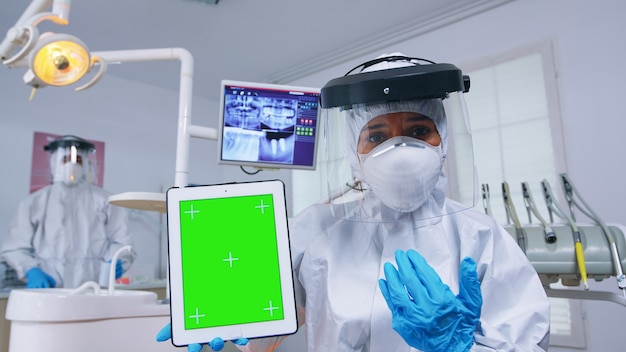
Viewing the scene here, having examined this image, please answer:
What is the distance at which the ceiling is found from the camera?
268cm

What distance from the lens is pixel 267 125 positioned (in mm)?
1361

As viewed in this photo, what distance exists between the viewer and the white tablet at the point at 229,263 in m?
0.81

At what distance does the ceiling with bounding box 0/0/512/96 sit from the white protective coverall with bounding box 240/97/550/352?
2002 millimetres

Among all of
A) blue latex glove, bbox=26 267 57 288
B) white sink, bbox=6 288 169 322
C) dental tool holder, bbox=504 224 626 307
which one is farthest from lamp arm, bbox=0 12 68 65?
blue latex glove, bbox=26 267 57 288

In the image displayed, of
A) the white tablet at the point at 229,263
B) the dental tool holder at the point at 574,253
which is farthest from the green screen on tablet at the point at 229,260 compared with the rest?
the dental tool holder at the point at 574,253

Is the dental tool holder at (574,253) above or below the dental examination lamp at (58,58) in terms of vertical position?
below

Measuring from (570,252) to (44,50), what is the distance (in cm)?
168

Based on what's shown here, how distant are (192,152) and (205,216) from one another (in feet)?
11.0

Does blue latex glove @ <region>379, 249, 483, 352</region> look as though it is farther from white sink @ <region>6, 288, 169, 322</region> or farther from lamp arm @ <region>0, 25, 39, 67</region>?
lamp arm @ <region>0, 25, 39, 67</region>

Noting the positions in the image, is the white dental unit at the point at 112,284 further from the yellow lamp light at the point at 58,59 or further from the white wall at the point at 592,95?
the white wall at the point at 592,95

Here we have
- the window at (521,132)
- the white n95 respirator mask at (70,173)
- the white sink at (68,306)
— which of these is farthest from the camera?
the white n95 respirator mask at (70,173)

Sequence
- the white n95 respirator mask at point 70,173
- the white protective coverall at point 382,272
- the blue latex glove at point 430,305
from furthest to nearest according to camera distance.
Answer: the white n95 respirator mask at point 70,173, the white protective coverall at point 382,272, the blue latex glove at point 430,305

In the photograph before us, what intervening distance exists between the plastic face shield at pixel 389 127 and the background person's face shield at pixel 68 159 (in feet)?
7.41

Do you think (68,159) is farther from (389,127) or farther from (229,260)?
(389,127)
